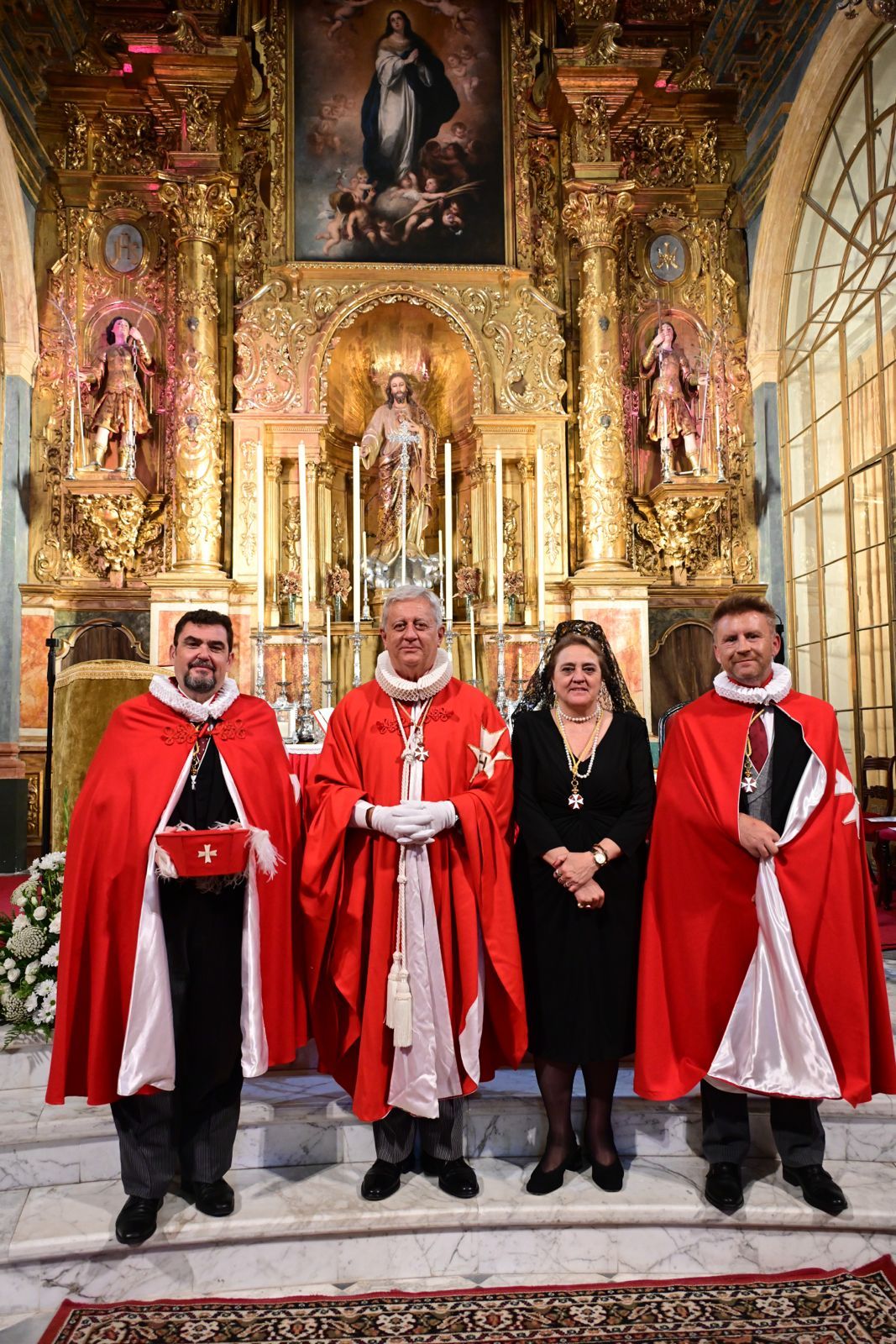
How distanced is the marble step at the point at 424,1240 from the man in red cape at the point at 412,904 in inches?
5.7

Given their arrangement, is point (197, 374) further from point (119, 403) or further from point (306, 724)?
point (306, 724)

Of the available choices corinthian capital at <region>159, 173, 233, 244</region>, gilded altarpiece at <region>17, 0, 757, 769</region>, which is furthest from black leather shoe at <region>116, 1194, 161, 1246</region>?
corinthian capital at <region>159, 173, 233, 244</region>

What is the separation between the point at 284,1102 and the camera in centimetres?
340

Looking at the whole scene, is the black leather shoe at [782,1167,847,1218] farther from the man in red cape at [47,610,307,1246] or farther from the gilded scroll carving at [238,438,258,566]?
the gilded scroll carving at [238,438,258,566]

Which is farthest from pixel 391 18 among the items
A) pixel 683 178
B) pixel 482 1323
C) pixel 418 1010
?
pixel 482 1323

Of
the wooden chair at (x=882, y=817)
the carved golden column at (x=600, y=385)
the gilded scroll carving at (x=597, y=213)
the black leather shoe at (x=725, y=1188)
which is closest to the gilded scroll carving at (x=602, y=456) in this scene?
the carved golden column at (x=600, y=385)

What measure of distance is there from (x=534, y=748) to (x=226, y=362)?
750 cm

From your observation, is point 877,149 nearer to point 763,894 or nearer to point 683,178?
point 683,178

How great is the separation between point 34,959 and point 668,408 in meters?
7.62

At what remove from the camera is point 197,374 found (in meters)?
8.90

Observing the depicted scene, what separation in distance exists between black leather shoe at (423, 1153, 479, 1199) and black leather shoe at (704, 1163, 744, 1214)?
69 centimetres

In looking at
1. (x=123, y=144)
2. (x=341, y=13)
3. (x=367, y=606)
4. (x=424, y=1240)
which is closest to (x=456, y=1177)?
(x=424, y=1240)

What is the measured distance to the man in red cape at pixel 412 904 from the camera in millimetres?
2939

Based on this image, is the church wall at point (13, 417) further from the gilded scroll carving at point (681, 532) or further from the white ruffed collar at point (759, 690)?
the white ruffed collar at point (759, 690)
